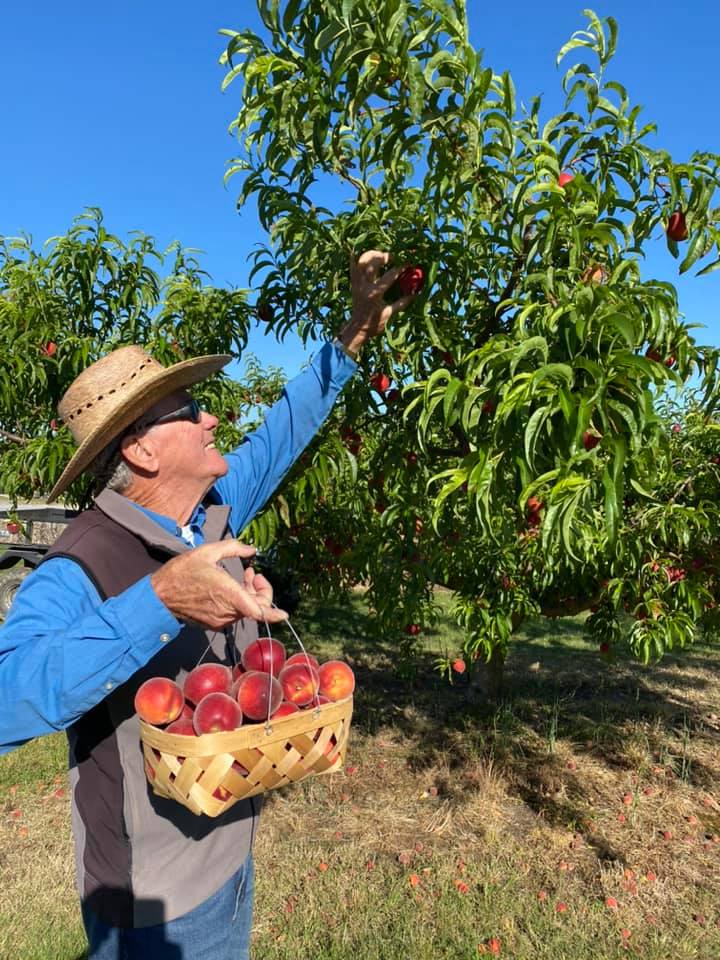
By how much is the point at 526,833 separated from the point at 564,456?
3.45 m

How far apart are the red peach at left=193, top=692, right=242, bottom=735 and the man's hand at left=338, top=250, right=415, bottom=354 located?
123 centimetres

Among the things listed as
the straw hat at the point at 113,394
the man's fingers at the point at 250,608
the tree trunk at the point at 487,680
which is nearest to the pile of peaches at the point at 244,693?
the man's fingers at the point at 250,608

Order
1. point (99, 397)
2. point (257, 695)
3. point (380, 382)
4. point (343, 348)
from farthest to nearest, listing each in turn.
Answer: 1. point (380, 382)
2. point (343, 348)
3. point (99, 397)
4. point (257, 695)

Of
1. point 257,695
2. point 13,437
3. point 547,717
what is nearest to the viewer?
point 257,695

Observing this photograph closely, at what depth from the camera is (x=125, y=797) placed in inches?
60.5

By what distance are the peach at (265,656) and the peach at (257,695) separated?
52 mm

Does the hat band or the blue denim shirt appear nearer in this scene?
the blue denim shirt

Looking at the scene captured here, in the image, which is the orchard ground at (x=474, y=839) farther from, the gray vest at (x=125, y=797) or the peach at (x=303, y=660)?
the peach at (x=303, y=660)

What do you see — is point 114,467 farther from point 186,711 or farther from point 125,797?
point 125,797

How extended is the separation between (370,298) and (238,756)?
1.36 metres

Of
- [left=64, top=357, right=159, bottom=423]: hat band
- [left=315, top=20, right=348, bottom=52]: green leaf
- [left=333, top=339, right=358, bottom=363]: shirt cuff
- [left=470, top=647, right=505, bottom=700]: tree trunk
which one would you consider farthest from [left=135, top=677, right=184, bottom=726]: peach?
[left=470, top=647, right=505, bottom=700]: tree trunk

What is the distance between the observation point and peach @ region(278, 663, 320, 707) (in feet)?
4.86

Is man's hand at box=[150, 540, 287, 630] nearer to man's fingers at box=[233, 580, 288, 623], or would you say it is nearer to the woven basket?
man's fingers at box=[233, 580, 288, 623]

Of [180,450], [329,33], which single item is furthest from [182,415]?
[329,33]
